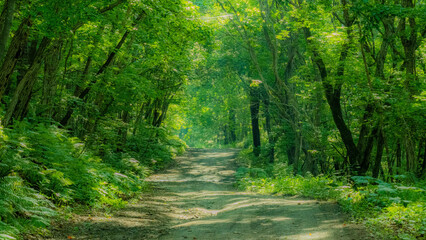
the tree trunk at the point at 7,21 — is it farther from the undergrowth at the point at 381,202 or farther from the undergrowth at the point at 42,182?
the undergrowth at the point at 381,202

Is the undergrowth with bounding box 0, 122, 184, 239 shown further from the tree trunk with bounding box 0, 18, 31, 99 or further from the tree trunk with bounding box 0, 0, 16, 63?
the tree trunk with bounding box 0, 0, 16, 63

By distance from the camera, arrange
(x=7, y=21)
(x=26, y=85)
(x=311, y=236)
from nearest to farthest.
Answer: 1. (x=311, y=236)
2. (x=7, y=21)
3. (x=26, y=85)

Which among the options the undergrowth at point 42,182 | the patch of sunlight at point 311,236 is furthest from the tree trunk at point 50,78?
the patch of sunlight at point 311,236

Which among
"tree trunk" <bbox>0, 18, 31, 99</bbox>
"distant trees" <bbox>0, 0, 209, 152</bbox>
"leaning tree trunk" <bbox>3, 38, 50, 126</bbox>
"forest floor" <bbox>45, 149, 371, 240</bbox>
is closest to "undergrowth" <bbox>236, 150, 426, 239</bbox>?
"forest floor" <bbox>45, 149, 371, 240</bbox>

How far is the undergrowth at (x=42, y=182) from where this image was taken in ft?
18.9

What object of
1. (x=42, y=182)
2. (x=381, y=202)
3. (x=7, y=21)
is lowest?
Result: (x=381, y=202)

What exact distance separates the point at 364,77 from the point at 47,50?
10034mm

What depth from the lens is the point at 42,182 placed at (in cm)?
765

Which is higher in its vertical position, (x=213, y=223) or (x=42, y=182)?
(x=42, y=182)

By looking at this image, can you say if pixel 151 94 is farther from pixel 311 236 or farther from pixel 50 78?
pixel 311 236

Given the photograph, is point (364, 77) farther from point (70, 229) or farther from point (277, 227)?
point (70, 229)

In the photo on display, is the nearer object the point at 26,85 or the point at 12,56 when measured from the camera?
the point at 12,56

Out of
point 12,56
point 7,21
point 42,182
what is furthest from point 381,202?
point 12,56

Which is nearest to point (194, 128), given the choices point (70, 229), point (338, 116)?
point (338, 116)
